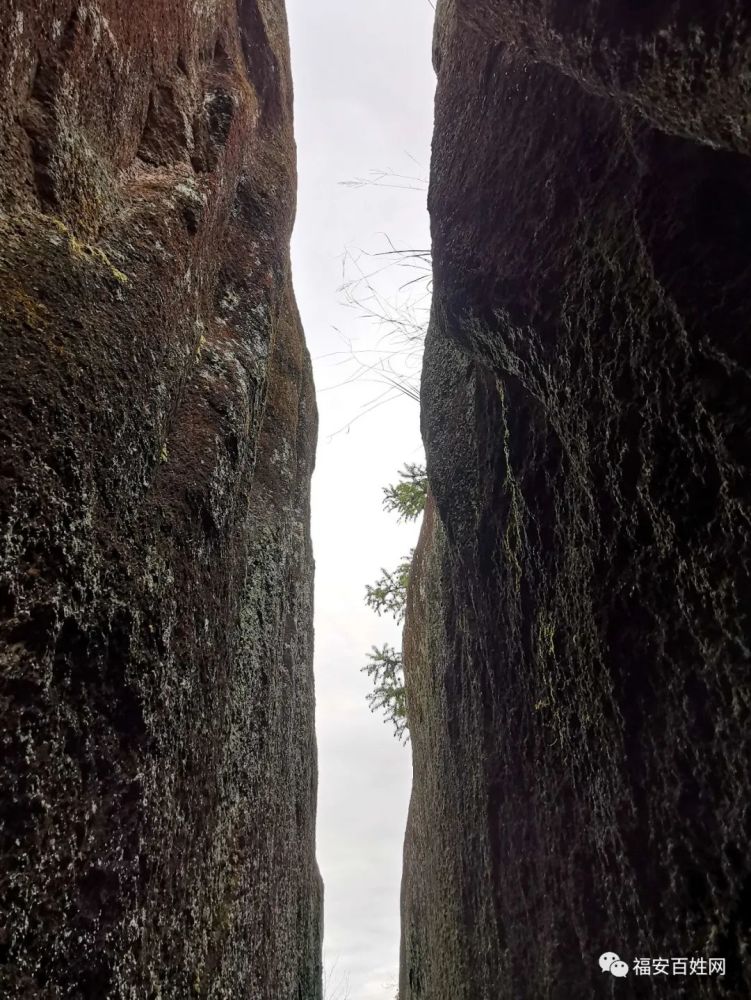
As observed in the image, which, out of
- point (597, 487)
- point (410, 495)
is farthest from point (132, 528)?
point (410, 495)

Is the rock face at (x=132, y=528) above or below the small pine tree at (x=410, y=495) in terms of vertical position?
below

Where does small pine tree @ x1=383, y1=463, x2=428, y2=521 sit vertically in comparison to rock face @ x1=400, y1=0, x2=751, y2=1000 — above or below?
above

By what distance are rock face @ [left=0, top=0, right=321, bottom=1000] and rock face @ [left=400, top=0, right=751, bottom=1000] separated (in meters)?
1.62

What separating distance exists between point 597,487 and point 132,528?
241 centimetres

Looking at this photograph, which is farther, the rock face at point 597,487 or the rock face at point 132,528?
the rock face at point 597,487

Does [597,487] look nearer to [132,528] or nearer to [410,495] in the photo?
[132,528]

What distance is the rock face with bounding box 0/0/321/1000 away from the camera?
7.28 feet

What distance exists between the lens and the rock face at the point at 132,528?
7.28ft

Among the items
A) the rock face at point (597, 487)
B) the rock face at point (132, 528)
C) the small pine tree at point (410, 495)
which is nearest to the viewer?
the rock face at point (132, 528)

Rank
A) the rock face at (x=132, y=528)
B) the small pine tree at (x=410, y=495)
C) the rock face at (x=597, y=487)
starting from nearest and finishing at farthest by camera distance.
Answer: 1. the rock face at (x=132, y=528)
2. the rock face at (x=597, y=487)
3. the small pine tree at (x=410, y=495)

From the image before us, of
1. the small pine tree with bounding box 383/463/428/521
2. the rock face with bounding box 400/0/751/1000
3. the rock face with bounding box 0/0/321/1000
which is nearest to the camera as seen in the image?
the rock face with bounding box 0/0/321/1000

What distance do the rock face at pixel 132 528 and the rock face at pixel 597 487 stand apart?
63.8 inches

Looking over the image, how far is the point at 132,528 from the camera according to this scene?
2936mm

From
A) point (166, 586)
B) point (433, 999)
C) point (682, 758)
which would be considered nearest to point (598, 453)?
point (682, 758)
